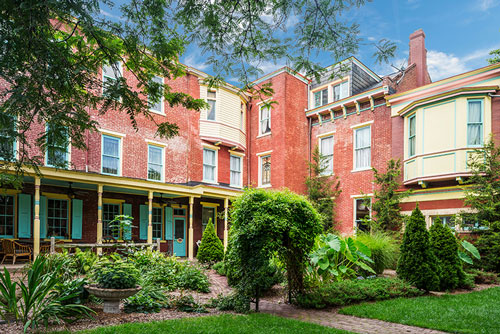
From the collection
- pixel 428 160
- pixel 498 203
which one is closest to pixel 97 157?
pixel 428 160

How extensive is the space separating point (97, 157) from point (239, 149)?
870 centimetres

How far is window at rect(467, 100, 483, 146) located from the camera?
14.1 metres

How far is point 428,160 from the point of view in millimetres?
15109

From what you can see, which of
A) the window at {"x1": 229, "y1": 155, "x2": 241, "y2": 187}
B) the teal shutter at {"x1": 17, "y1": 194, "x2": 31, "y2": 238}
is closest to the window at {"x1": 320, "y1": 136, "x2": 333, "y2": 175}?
the window at {"x1": 229, "y1": 155, "x2": 241, "y2": 187}

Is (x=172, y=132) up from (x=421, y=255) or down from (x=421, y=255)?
up

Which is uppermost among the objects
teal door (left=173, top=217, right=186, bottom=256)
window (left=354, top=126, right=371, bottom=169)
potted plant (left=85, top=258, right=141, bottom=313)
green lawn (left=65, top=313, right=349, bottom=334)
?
window (left=354, top=126, right=371, bottom=169)

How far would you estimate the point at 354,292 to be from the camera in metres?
8.15

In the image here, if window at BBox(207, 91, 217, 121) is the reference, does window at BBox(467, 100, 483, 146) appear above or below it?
below

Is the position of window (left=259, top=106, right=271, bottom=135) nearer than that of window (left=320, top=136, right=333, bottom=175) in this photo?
No

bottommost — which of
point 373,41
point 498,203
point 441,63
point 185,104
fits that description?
point 498,203

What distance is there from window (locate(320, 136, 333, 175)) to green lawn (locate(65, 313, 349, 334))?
1460 cm

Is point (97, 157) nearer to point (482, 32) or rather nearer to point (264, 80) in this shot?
point (264, 80)

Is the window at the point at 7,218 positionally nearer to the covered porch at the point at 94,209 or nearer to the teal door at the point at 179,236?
the covered porch at the point at 94,209

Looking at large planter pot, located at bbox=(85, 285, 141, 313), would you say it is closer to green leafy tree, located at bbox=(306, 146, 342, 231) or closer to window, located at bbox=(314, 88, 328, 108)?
green leafy tree, located at bbox=(306, 146, 342, 231)
